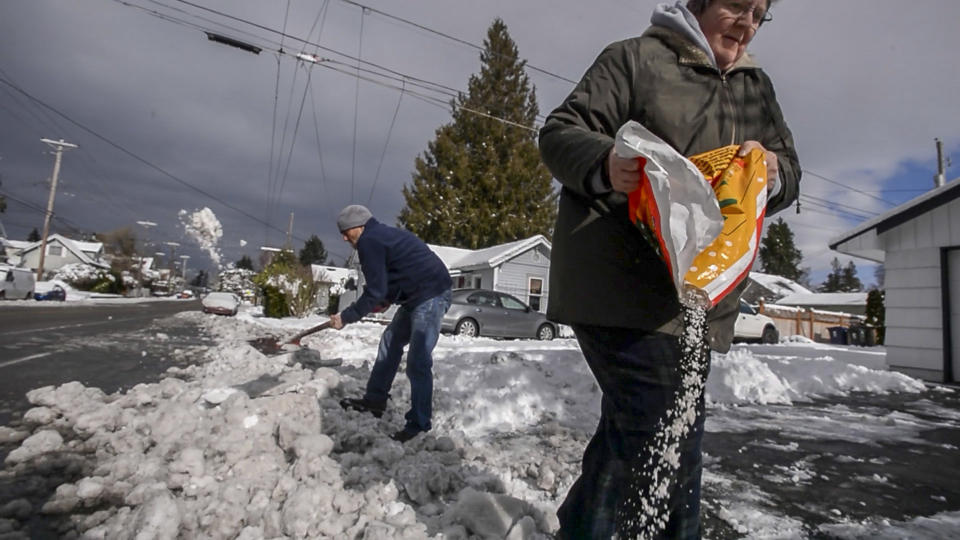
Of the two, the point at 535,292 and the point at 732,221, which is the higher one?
the point at 535,292

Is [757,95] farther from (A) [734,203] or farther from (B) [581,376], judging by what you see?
(B) [581,376]

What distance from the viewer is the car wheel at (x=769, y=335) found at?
17.6m

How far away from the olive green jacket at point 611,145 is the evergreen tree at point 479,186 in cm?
3097

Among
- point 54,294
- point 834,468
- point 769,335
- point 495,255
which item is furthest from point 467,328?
point 54,294

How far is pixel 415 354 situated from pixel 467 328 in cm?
1017

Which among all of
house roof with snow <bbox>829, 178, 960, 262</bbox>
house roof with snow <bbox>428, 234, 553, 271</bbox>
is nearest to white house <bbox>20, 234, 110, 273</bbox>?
house roof with snow <bbox>428, 234, 553, 271</bbox>

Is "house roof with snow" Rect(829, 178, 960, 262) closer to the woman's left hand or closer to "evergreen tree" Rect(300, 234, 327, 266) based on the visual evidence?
the woman's left hand

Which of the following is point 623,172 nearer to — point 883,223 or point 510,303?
point 883,223

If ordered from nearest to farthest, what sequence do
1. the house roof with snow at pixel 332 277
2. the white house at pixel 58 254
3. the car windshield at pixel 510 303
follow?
1. the car windshield at pixel 510 303
2. the house roof with snow at pixel 332 277
3. the white house at pixel 58 254

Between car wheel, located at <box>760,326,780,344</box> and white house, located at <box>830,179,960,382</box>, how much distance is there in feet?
32.3

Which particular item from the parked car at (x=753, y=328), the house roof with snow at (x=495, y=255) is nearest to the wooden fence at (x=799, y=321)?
the parked car at (x=753, y=328)

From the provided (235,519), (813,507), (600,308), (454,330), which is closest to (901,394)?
(813,507)

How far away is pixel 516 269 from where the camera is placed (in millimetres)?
23391

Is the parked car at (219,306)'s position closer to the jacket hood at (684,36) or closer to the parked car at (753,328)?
the parked car at (753,328)
